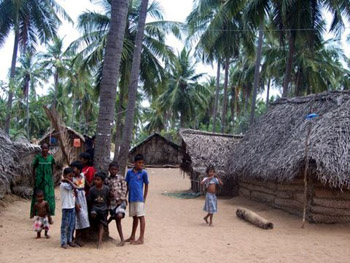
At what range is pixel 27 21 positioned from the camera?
70.4 ft

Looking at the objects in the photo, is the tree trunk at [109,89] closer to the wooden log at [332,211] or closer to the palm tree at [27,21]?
the wooden log at [332,211]

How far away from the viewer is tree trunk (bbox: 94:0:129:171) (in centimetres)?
715

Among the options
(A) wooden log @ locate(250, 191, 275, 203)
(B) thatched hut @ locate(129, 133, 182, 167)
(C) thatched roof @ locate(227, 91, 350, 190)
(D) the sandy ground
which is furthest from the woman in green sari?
(B) thatched hut @ locate(129, 133, 182, 167)

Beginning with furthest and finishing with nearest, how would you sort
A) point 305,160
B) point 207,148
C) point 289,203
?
point 207,148
point 289,203
point 305,160

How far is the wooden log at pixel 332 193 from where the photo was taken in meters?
9.13

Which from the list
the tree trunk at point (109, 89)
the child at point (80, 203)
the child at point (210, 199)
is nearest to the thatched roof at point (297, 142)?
the child at point (210, 199)

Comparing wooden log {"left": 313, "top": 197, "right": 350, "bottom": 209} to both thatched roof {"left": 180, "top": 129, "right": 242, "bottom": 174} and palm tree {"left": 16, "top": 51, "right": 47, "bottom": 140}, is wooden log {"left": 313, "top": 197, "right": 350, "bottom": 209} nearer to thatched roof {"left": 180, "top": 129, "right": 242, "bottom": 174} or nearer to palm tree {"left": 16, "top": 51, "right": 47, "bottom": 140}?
thatched roof {"left": 180, "top": 129, "right": 242, "bottom": 174}

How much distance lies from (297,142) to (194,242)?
169 inches

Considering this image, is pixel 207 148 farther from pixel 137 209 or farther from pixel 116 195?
pixel 116 195

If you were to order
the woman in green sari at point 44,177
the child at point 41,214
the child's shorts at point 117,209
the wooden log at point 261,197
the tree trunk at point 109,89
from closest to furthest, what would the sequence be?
the child's shorts at point 117,209, the child at point 41,214, the tree trunk at point 109,89, the woman in green sari at point 44,177, the wooden log at point 261,197

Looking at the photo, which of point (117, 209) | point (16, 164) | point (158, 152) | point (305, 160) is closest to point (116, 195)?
point (117, 209)

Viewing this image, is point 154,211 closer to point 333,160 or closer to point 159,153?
point 333,160

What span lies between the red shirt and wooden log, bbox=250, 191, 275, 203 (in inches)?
235

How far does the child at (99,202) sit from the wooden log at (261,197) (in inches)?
241
